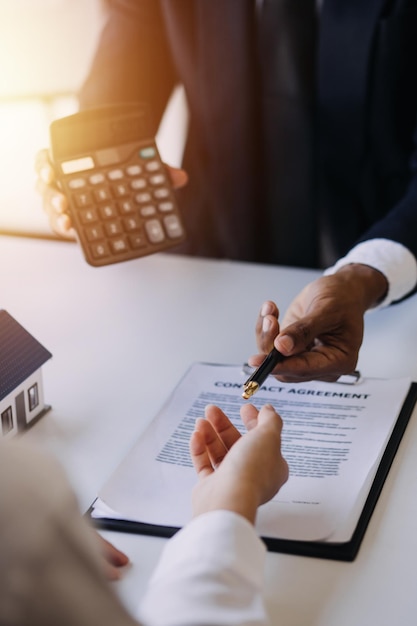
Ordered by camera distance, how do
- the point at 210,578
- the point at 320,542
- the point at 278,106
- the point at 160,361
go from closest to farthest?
the point at 210,578, the point at 320,542, the point at 160,361, the point at 278,106

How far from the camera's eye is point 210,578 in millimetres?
482

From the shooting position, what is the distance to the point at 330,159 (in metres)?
1.29

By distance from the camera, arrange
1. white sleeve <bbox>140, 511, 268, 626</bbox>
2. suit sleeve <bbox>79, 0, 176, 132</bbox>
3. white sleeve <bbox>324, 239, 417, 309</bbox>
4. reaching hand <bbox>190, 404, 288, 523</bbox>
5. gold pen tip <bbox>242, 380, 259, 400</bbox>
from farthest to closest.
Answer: suit sleeve <bbox>79, 0, 176, 132</bbox>
white sleeve <bbox>324, 239, 417, 309</bbox>
gold pen tip <bbox>242, 380, 259, 400</bbox>
reaching hand <bbox>190, 404, 288, 523</bbox>
white sleeve <bbox>140, 511, 268, 626</bbox>

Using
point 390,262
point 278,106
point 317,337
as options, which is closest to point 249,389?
point 317,337

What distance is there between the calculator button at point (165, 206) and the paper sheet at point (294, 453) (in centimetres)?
25

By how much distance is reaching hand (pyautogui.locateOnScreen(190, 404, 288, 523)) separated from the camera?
56cm

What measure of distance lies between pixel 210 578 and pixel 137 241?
579mm

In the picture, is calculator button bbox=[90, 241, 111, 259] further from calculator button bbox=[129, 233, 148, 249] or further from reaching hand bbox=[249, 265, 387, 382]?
reaching hand bbox=[249, 265, 387, 382]

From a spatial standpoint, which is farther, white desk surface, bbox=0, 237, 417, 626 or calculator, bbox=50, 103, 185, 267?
calculator, bbox=50, 103, 185, 267

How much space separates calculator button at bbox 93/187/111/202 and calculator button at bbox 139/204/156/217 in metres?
0.04

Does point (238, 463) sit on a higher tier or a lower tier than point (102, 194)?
lower

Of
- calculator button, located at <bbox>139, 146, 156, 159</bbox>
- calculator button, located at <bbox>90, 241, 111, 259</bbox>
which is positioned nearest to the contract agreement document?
calculator button, located at <bbox>90, 241, 111, 259</bbox>

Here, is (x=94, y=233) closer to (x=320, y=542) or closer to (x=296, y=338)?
(x=296, y=338)

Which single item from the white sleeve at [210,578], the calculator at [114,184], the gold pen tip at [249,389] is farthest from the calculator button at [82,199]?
the white sleeve at [210,578]
